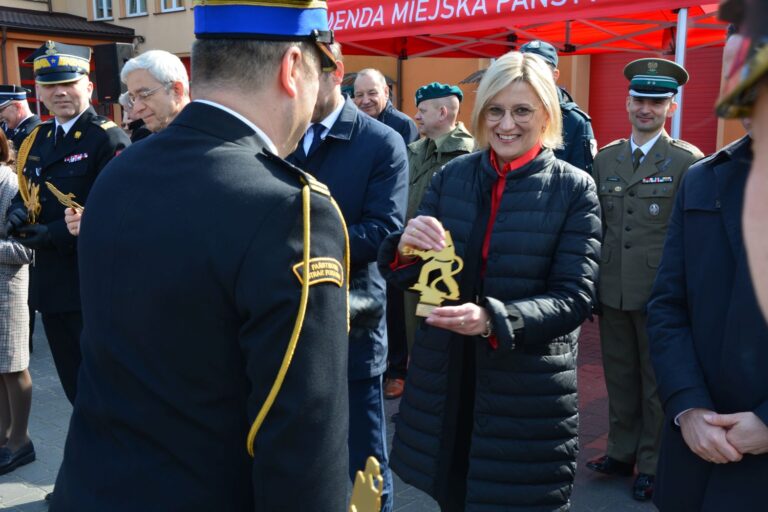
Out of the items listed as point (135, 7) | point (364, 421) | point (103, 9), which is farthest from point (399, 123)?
point (103, 9)

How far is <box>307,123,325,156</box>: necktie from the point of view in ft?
9.82

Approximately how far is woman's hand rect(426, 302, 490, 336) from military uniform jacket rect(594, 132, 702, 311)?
187cm

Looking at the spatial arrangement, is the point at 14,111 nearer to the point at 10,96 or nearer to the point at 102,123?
the point at 10,96

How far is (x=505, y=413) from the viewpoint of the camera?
238cm

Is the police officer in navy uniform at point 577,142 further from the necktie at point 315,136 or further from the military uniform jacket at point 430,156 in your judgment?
the necktie at point 315,136

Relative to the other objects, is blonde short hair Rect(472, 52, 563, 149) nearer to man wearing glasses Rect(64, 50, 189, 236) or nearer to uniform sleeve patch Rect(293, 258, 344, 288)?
uniform sleeve patch Rect(293, 258, 344, 288)

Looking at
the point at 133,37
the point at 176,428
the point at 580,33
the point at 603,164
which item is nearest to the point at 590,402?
the point at 603,164

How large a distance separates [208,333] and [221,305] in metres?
0.06

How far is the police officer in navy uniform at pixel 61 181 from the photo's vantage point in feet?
12.1

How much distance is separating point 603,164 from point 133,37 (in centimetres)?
2376

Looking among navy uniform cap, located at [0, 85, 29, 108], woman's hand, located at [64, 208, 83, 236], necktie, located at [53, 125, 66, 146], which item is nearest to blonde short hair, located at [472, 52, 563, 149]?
woman's hand, located at [64, 208, 83, 236]

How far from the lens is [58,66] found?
12.9ft

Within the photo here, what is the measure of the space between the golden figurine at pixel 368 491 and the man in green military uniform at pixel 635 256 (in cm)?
267

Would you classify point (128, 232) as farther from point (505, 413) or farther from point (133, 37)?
point (133, 37)
